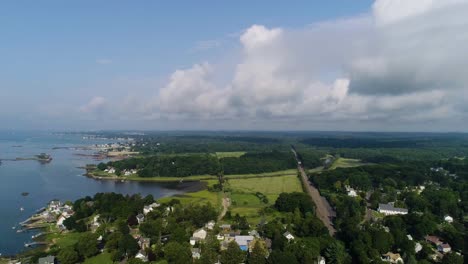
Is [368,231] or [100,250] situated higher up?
[368,231]

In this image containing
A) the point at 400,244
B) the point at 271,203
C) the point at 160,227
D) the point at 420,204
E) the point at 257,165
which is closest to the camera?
the point at 400,244

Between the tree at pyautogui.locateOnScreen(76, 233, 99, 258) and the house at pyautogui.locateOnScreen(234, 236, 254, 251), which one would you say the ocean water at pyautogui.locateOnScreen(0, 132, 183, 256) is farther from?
the house at pyautogui.locateOnScreen(234, 236, 254, 251)

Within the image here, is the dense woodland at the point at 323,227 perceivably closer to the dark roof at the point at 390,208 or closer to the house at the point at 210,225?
the house at the point at 210,225

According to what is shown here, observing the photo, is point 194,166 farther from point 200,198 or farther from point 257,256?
point 257,256

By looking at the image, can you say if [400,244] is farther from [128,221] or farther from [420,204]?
[128,221]

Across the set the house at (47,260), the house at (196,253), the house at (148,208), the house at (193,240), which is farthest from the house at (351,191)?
the house at (47,260)

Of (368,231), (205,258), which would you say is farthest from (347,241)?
(205,258)

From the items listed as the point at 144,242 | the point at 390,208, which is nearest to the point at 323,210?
the point at 390,208
